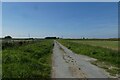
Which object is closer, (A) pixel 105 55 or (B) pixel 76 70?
(B) pixel 76 70

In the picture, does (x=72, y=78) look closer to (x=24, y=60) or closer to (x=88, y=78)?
(x=88, y=78)

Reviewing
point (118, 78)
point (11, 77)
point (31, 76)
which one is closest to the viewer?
point (11, 77)

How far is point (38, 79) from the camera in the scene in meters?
12.8

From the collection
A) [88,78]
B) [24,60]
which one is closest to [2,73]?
[88,78]

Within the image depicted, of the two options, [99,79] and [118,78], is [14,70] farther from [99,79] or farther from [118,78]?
[118,78]

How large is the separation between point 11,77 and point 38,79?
58.3 inches

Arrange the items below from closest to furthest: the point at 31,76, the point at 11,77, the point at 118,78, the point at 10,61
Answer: the point at 11,77
the point at 31,76
the point at 118,78
the point at 10,61

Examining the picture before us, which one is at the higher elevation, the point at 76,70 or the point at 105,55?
the point at 105,55

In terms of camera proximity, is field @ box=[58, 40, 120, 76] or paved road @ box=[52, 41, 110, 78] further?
field @ box=[58, 40, 120, 76]

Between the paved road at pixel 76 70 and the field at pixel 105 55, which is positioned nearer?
the paved road at pixel 76 70

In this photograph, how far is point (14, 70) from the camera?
13773 millimetres

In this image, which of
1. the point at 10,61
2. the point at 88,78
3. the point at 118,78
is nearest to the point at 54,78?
the point at 88,78

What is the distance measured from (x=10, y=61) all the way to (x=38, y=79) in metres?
5.45

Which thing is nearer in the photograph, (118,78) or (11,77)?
(11,77)
